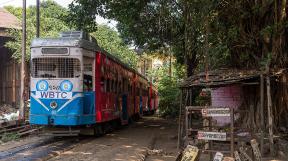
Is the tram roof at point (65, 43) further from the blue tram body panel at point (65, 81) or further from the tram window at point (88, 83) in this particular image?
the tram window at point (88, 83)

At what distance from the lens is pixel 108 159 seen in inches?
447

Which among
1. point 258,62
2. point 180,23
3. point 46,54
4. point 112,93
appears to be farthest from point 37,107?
point 180,23

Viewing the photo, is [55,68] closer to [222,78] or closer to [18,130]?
[18,130]

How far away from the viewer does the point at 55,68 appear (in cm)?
1486

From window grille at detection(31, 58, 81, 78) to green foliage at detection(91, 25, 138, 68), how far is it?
28.1 m

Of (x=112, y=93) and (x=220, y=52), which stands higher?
(x=220, y=52)

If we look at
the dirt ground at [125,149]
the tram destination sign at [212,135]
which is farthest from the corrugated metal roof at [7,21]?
the tram destination sign at [212,135]

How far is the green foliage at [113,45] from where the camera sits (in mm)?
43731

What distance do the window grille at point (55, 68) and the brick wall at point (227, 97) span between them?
5.20m

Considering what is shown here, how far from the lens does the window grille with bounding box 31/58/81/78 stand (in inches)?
578

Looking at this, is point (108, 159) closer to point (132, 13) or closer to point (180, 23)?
point (132, 13)

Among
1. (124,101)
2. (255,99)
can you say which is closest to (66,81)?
(255,99)

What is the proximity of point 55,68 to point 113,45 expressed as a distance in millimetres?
30085

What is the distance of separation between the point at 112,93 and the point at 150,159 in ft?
20.0
